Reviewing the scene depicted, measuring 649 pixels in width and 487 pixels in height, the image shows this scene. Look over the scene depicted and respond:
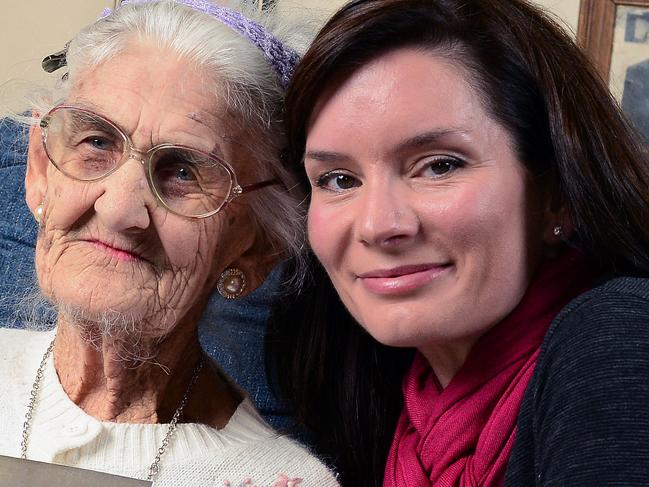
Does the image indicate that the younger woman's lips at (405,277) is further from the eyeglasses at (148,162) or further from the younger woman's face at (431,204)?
the eyeglasses at (148,162)

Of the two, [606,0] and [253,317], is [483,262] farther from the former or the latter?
[606,0]

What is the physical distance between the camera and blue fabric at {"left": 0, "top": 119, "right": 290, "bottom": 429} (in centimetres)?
207

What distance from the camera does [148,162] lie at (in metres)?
1.59

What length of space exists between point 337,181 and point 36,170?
22.8 inches

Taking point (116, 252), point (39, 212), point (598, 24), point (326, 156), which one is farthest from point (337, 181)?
point (598, 24)

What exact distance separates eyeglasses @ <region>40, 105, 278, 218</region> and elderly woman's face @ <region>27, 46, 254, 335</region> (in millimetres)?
13

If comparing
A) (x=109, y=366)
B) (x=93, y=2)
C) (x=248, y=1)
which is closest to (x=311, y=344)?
(x=109, y=366)

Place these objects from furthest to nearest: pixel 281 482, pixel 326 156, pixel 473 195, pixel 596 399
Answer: pixel 281 482 → pixel 326 156 → pixel 473 195 → pixel 596 399

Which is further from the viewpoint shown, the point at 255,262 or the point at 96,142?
the point at 255,262

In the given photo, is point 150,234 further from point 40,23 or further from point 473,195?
point 40,23

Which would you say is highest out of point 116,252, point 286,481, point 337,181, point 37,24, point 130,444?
point 337,181

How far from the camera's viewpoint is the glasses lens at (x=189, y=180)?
1614 millimetres

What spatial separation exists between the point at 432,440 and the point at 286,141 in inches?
23.1

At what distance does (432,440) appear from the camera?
154 cm
